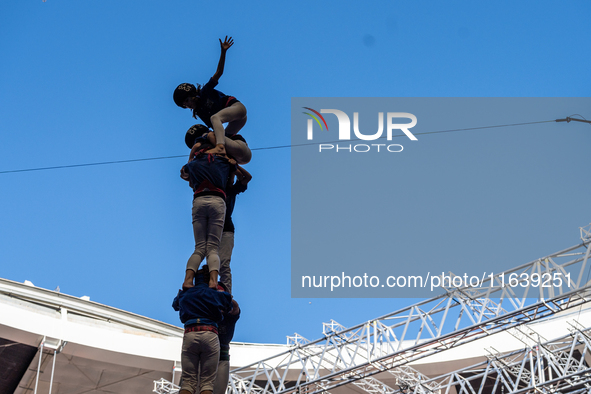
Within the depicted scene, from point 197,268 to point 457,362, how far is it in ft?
58.3

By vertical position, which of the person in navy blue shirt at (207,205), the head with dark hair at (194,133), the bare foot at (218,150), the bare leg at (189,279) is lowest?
the bare leg at (189,279)

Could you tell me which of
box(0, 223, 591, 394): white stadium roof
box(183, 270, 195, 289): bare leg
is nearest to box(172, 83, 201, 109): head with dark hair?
box(183, 270, 195, 289): bare leg

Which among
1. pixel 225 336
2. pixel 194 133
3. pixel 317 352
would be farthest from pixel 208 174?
pixel 317 352

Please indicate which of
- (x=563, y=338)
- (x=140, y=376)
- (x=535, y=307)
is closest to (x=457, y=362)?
(x=563, y=338)

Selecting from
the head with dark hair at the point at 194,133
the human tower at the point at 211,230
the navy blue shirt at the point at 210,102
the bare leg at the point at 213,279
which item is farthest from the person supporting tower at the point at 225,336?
the navy blue shirt at the point at 210,102

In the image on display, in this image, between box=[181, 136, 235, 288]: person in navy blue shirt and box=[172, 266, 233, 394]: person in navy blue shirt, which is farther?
box=[181, 136, 235, 288]: person in navy blue shirt

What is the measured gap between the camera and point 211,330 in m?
6.54

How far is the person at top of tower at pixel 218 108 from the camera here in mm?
7617

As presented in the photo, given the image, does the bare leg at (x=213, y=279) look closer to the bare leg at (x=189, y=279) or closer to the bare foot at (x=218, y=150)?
the bare leg at (x=189, y=279)

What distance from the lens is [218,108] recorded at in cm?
796

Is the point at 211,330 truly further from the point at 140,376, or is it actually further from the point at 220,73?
the point at 140,376

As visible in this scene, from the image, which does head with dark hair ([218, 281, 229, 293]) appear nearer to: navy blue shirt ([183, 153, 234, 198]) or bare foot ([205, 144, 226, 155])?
navy blue shirt ([183, 153, 234, 198])

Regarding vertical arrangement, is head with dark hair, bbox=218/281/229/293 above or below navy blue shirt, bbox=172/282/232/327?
above

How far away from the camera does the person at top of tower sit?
7.62 metres
